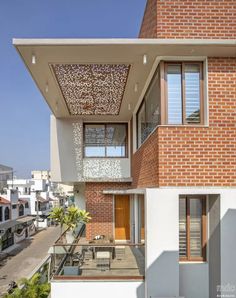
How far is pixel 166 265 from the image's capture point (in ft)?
22.7

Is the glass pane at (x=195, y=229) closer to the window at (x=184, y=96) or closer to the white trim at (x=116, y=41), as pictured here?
the window at (x=184, y=96)

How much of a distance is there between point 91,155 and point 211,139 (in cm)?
925

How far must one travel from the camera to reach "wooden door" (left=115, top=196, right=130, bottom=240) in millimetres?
15727

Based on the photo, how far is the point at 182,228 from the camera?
301 inches

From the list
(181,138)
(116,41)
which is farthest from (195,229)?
(116,41)

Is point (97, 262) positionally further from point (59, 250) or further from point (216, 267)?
point (216, 267)

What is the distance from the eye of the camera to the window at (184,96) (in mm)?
7543

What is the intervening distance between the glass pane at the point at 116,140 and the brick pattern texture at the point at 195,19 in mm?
8501

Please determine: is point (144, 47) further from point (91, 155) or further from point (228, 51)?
point (91, 155)

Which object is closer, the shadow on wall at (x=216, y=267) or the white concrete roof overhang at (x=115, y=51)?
the shadow on wall at (x=216, y=267)

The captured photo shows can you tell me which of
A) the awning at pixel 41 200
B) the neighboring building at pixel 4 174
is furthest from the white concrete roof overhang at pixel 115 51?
the awning at pixel 41 200

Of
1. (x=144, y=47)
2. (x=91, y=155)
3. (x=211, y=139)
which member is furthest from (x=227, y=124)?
(x=91, y=155)

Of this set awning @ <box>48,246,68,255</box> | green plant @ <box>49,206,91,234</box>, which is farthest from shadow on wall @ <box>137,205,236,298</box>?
green plant @ <box>49,206,91,234</box>

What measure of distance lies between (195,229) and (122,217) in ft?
28.0
